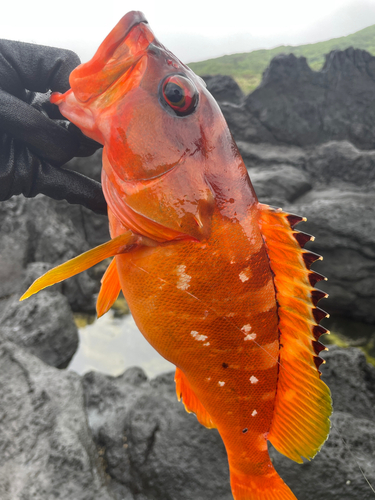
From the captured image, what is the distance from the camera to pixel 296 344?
98cm

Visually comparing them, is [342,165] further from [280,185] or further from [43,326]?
[43,326]

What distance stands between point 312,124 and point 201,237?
241 inches

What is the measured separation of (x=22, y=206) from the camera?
360 centimetres

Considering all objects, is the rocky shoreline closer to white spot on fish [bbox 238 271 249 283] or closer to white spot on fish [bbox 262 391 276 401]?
white spot on fish [bbox 262 391 276 401]

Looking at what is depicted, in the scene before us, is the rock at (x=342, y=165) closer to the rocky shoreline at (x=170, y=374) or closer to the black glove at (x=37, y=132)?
the rocky shoreline at (x=170, y=374)

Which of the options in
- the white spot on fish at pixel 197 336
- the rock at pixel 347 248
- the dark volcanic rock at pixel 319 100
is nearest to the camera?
the white spot on fish at pixel 197 336

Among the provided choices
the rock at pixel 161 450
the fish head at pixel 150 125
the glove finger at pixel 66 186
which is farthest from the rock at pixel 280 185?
the fish head at pixel 150 125

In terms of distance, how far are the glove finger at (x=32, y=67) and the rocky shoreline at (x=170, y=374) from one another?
61.5 inches

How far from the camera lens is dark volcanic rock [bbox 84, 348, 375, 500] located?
1.69 m

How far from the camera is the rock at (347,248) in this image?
3.83 metres

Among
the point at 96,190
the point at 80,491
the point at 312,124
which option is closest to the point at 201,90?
the point at 96,190

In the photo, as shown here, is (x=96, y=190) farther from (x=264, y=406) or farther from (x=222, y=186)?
(x=264, y=406)

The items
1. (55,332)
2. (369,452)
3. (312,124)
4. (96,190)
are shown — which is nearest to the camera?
(96,190)

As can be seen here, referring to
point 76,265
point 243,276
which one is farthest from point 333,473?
point 76,265
